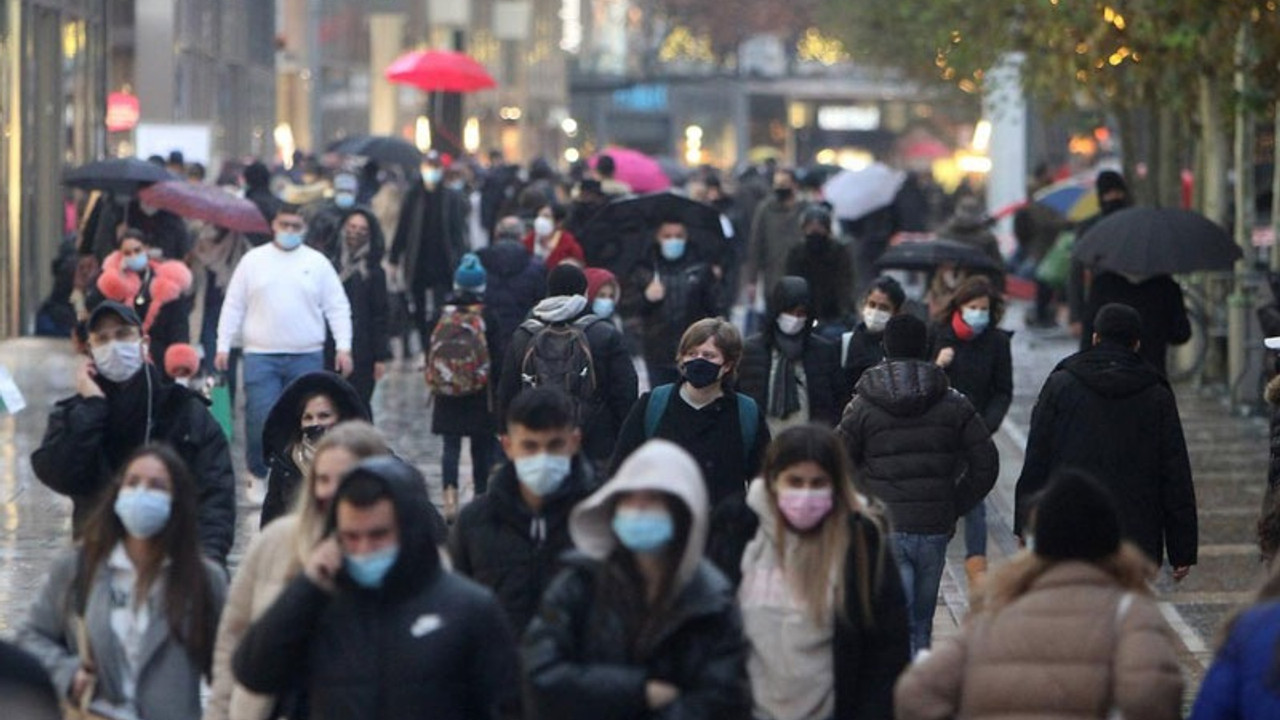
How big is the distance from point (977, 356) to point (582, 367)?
1787 millimetres

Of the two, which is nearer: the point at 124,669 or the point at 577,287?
the point at 124,669

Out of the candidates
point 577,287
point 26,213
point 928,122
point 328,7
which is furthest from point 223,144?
point 928,122

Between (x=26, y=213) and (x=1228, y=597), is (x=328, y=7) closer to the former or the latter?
(x=26, y=213)

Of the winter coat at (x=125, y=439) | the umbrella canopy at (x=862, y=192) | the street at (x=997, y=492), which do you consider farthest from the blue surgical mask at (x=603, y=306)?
the umbrella canopy at (x=862, y=192)

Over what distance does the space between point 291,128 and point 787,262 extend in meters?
35.1

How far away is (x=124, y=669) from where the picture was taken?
740 centimetres

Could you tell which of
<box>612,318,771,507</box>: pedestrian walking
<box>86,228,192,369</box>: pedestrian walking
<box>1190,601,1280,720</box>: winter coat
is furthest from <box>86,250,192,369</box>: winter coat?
<box>1190,601,1280,720</box>: winter coat

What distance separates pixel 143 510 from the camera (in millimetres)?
7402

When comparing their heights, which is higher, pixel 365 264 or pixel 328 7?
pixel 328 7

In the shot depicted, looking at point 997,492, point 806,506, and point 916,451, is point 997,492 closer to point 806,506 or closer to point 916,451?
point 916,451

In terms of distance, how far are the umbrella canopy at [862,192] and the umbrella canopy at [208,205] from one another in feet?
36.9

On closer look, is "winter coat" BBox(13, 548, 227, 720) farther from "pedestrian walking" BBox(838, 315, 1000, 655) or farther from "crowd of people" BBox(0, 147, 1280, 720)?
"pedestrian walking" BBox(838, 315, 1000, 655)

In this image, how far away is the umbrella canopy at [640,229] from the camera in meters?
18.6

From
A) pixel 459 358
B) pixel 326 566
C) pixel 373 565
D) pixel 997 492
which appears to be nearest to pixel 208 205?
pixel 459 358
